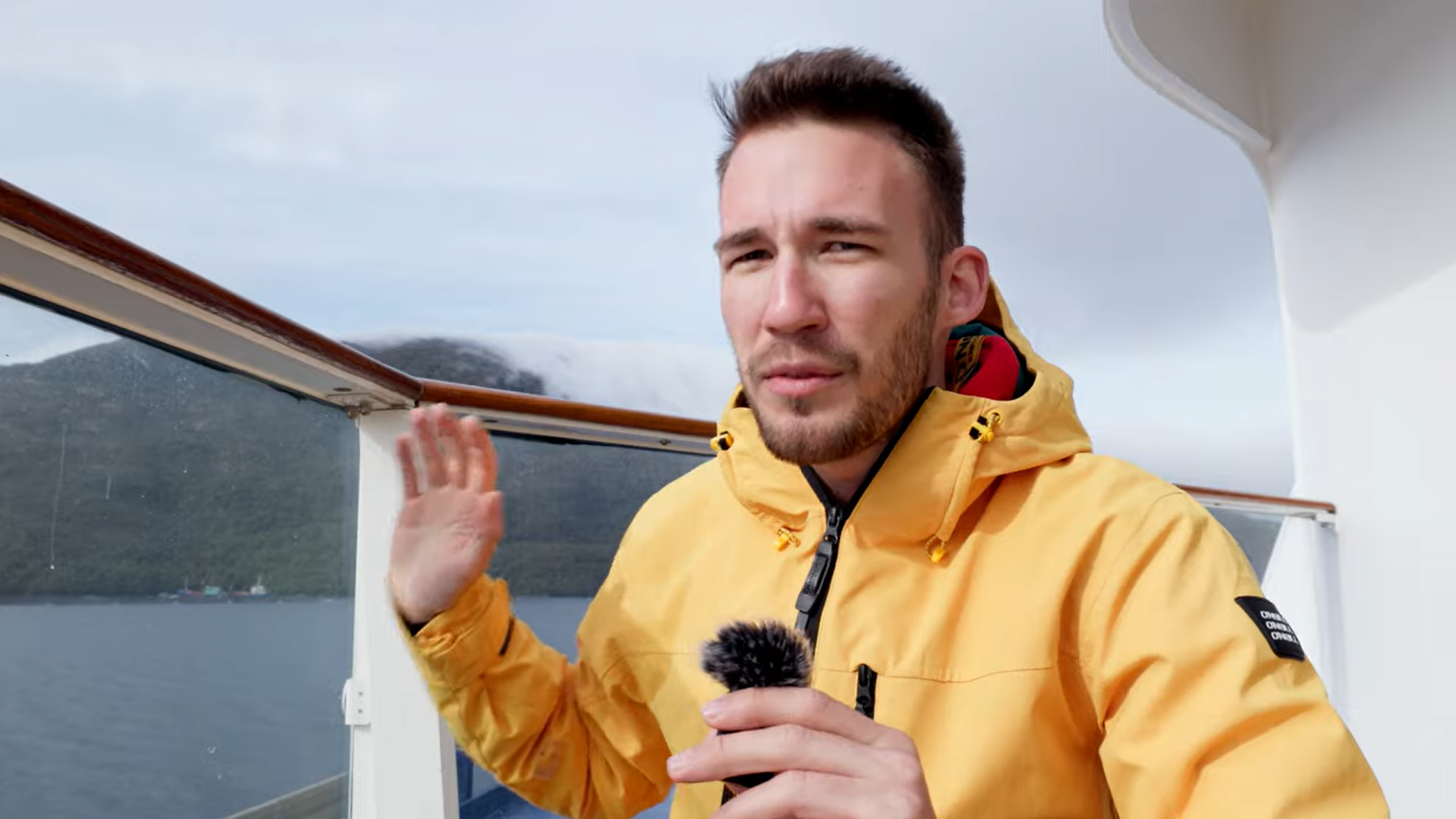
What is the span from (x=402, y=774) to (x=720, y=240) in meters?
0.86

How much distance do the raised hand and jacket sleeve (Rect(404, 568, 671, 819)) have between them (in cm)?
3

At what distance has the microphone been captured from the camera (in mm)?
707

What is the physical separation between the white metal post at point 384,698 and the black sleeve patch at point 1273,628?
1.01m

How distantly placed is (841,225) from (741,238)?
10cm

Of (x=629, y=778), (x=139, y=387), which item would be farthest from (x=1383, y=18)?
(x=139, y=387)

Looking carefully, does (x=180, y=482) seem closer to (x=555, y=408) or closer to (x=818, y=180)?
(x=555, y=408)

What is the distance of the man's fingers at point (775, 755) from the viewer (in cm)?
69

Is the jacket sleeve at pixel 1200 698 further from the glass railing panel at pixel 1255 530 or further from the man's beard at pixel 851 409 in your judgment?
the glass railing panel at pixel 1255 530

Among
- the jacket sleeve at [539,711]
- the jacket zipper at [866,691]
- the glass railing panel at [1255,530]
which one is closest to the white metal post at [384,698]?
the jacket sleeve at [539,711]

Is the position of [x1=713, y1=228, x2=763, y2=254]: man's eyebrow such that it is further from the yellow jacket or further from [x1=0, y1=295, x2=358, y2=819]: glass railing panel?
[x1=0, y1=295, x2=358, y2=819]: glass railing panel

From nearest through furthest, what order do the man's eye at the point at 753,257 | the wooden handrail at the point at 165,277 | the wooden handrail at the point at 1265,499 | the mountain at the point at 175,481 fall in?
the wooden handrail at the point at 165,277
the mountain at the point at 175,481
the man's eye at the point at 753,257
the wooden handrail at the point at 1265,499

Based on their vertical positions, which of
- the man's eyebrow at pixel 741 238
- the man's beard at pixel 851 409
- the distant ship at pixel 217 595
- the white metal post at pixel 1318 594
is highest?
the man's eyebrow at pixel 741 238

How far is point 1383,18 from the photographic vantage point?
11.1ft

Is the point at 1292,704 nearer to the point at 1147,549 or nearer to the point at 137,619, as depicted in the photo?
the point at 1147,549
